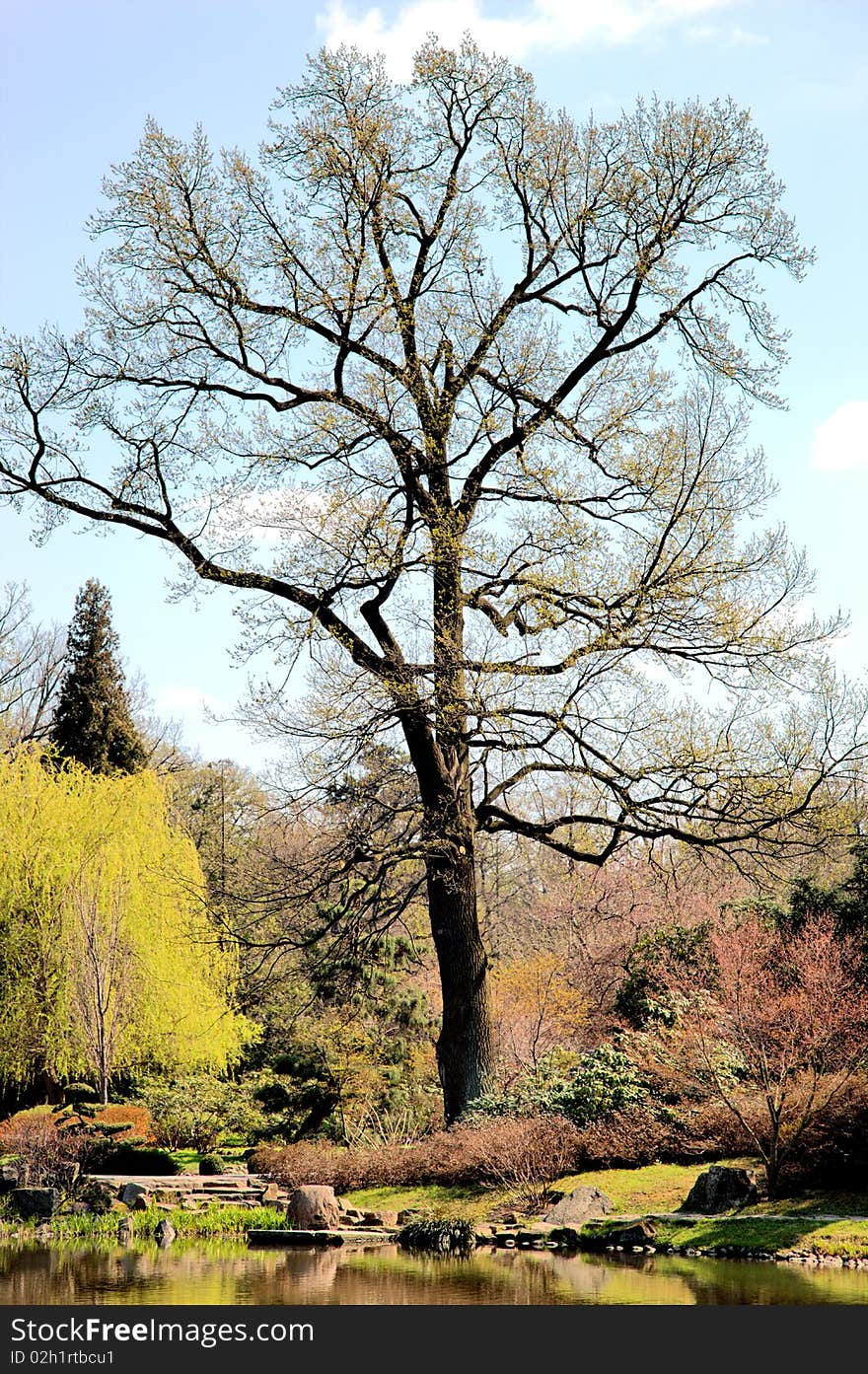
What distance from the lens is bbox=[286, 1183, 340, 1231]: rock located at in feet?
42.9

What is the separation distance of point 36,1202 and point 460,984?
538 cm

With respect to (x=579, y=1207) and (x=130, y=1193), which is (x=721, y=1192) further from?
(x=130, y=1193)

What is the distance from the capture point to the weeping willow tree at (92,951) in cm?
2142

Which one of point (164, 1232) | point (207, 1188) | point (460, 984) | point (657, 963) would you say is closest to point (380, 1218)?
point (164, 1232)

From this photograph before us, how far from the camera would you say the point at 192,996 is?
891 inches

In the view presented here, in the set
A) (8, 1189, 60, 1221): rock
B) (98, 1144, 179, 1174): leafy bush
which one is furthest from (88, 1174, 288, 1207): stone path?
(8, 1189, 60, 1221): rock

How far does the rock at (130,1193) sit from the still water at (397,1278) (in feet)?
8.85

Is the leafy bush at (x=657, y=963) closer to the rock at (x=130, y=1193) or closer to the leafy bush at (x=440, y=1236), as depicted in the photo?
the leafy bush at (x=440, y=1236)

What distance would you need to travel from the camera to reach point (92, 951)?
21.4m

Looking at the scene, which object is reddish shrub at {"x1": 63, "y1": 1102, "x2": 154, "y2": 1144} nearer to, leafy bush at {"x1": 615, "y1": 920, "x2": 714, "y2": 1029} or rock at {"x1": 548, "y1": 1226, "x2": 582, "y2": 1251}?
leafy bush at {"x1": 615, "y1": 920, "x2": 714, "y2": 1029}

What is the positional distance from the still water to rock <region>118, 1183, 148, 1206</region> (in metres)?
2.70

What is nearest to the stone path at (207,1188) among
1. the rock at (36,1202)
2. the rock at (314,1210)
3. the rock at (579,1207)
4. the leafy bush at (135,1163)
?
the leafy bush at (135,1163)
